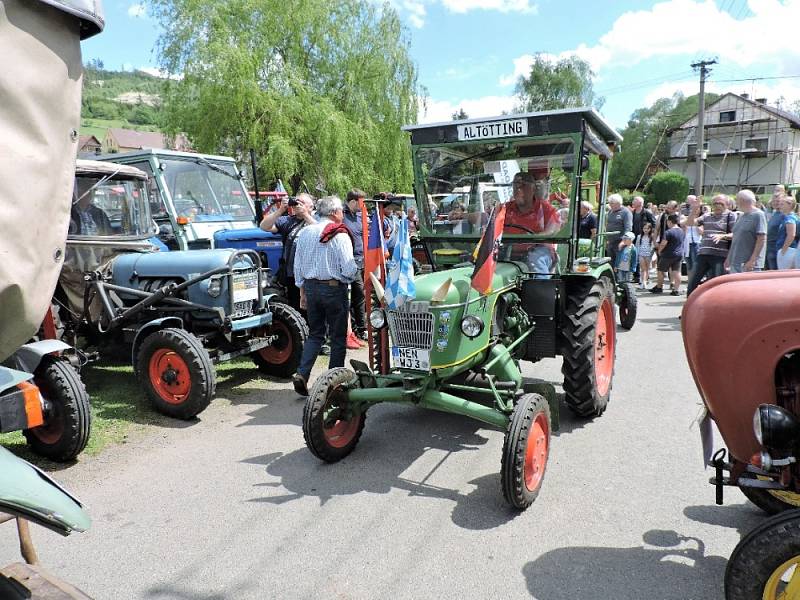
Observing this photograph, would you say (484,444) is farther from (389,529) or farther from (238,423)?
(238,423)

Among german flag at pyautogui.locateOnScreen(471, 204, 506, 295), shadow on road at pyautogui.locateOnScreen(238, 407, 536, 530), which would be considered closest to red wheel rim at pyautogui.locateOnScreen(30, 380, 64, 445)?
shadow on road at pyautogui.locateOnScreen(238, 407, 536, 530)

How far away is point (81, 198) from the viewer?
5.49 m

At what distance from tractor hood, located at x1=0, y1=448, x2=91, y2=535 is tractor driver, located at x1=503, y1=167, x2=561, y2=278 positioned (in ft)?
12.4

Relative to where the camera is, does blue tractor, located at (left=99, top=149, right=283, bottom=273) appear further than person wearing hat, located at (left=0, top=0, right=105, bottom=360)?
Yes

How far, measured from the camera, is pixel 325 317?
5.37 metres

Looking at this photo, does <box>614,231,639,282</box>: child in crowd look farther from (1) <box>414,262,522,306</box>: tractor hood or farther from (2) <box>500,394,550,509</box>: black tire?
(2) <box>500,394,550,509</box>: black tire

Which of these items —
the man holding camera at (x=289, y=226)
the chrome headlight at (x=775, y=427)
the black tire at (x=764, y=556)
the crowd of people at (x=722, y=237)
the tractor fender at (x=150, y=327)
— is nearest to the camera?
the black tire at (x=764, y=556)

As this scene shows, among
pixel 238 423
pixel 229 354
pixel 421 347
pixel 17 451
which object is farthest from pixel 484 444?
pixel 17 451

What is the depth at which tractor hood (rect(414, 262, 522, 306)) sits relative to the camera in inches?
148

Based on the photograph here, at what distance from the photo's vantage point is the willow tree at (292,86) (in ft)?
48.1

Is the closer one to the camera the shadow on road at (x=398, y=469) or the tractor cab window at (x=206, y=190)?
the shadow on road at (x=398, y=469)

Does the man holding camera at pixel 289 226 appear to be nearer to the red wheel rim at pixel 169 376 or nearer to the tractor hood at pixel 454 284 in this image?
the red wheel rim at pixel 169 376

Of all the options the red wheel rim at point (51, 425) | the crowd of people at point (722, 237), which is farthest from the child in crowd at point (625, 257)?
the red wheel rim at point (51, 425)

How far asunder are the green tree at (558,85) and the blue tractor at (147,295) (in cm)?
4021
